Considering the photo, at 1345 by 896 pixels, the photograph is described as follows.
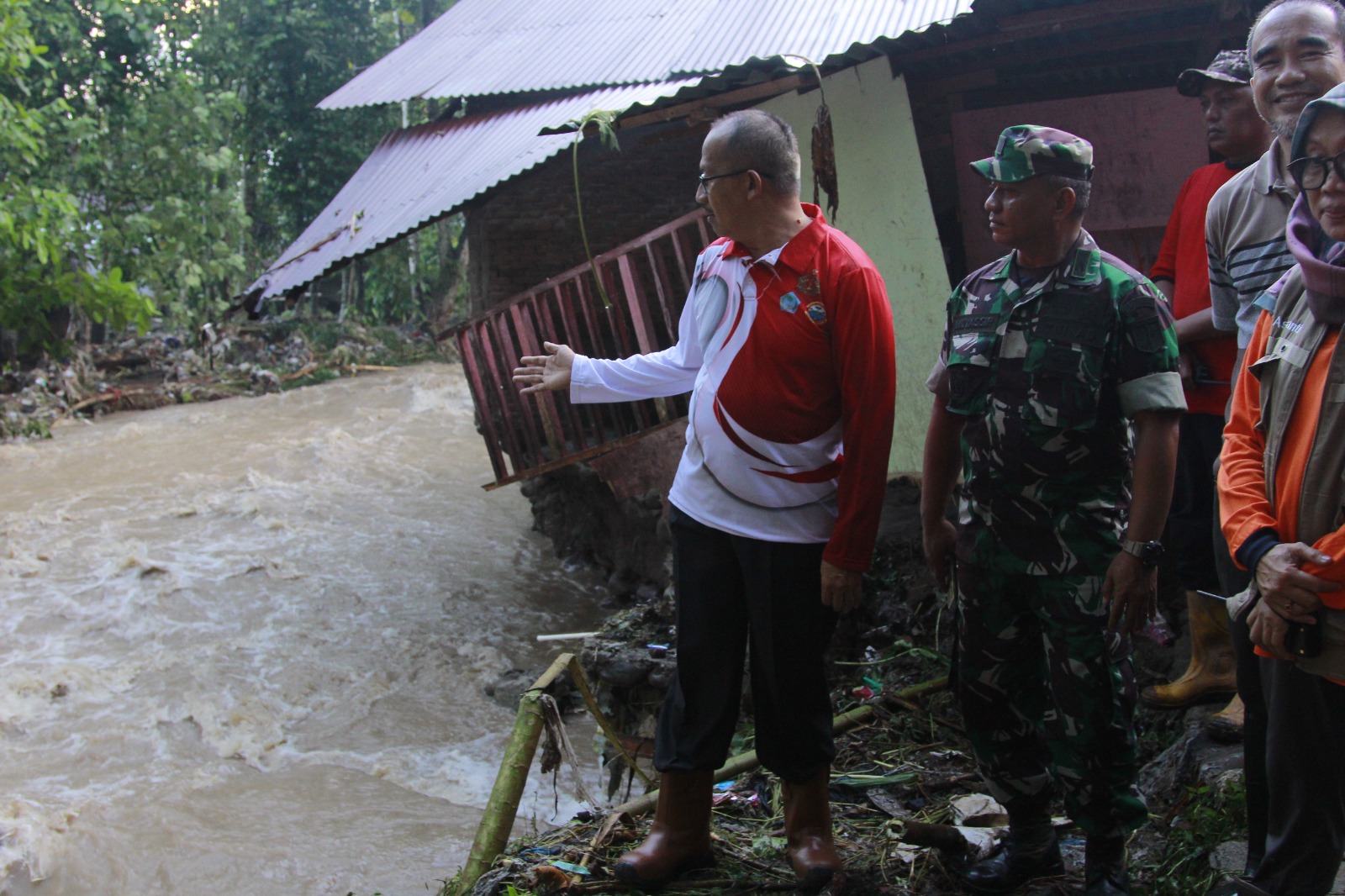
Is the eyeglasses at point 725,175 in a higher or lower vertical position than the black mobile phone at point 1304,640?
higher

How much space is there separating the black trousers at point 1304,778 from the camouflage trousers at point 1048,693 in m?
0.36

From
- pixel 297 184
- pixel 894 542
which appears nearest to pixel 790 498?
pixel 894 542

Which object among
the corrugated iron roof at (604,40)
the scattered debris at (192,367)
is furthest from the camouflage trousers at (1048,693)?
the scattered debris at (192,367)

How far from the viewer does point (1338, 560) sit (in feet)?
6.05

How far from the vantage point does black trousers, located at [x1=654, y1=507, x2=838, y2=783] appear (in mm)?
2580

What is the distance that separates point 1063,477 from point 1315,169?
812 mm

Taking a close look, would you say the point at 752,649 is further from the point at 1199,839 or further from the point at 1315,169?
the point at 1315,169

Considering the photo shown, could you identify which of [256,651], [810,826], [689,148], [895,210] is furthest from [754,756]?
[256,651]

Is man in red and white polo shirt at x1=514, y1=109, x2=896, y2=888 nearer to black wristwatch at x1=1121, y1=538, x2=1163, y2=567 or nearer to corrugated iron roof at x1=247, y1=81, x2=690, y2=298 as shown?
black wristwatch at x1=1121, y1=538, x2=1163, y2=567

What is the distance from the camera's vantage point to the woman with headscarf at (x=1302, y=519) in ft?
6.18

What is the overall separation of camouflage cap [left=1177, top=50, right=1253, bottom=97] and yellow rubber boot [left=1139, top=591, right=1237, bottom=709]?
154 cm

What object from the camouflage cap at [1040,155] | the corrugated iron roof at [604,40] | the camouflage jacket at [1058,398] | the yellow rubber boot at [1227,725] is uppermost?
the corrugated iron roof at [604,40]

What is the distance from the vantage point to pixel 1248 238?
8.95 feet

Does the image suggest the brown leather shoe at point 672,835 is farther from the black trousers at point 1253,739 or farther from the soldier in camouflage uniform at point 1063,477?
the black trousers at point 1253,739
